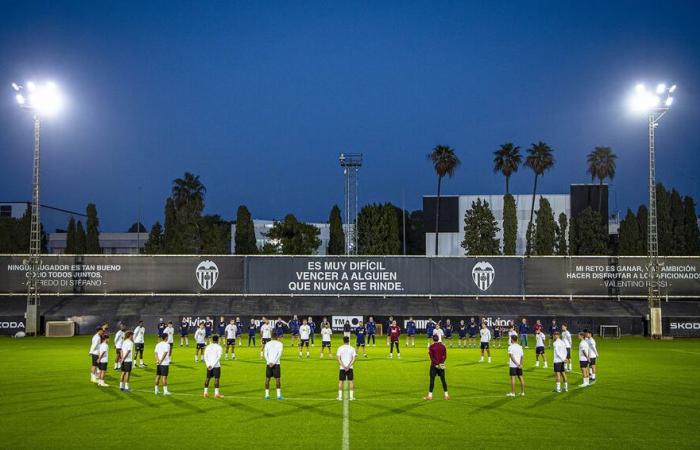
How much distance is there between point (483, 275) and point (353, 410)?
39.8 meters

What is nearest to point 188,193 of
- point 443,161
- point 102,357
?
point 443,161

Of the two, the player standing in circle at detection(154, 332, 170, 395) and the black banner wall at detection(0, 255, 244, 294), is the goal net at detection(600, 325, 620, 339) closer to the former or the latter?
the black banner wall at detection(0, 255, 244, 294)

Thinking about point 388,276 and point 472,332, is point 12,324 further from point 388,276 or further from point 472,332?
point 472,332

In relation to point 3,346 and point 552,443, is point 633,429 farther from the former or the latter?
point 3,346

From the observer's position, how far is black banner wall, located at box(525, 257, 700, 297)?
56469 millimetres

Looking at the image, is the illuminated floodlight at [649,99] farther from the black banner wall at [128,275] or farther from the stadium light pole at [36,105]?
the stadium light pole at [36,105]

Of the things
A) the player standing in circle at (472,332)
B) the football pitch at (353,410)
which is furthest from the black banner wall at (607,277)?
the football pitch at (353,410)

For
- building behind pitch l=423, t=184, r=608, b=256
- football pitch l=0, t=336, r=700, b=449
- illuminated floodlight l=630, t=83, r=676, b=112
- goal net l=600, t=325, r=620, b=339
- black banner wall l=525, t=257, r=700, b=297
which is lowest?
goal net l=600, t=325, r=620, b=339

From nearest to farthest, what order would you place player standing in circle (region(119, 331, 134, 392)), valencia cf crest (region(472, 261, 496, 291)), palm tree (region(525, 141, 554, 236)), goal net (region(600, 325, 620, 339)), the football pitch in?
the football pitch, player standing in circle (region(119, 331, 134, 392)), goal net (region(600, 325, 620, 339)), valencia cf crest (region(472, 261, 496, 291)), palm tree (region(525, 141, 554, 236))

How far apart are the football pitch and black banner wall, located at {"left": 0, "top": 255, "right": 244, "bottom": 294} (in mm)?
25398

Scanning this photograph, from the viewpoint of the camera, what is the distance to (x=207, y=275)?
57.0 m

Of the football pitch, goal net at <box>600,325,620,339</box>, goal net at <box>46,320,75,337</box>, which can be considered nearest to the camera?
the football pitch

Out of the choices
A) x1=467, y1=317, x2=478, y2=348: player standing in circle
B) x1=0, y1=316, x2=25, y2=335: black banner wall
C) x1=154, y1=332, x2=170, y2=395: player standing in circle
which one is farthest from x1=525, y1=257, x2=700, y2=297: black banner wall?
x1=154, y1=332, x2=170, y2=395: player standing in circle

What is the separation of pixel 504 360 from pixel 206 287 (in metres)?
29.6
